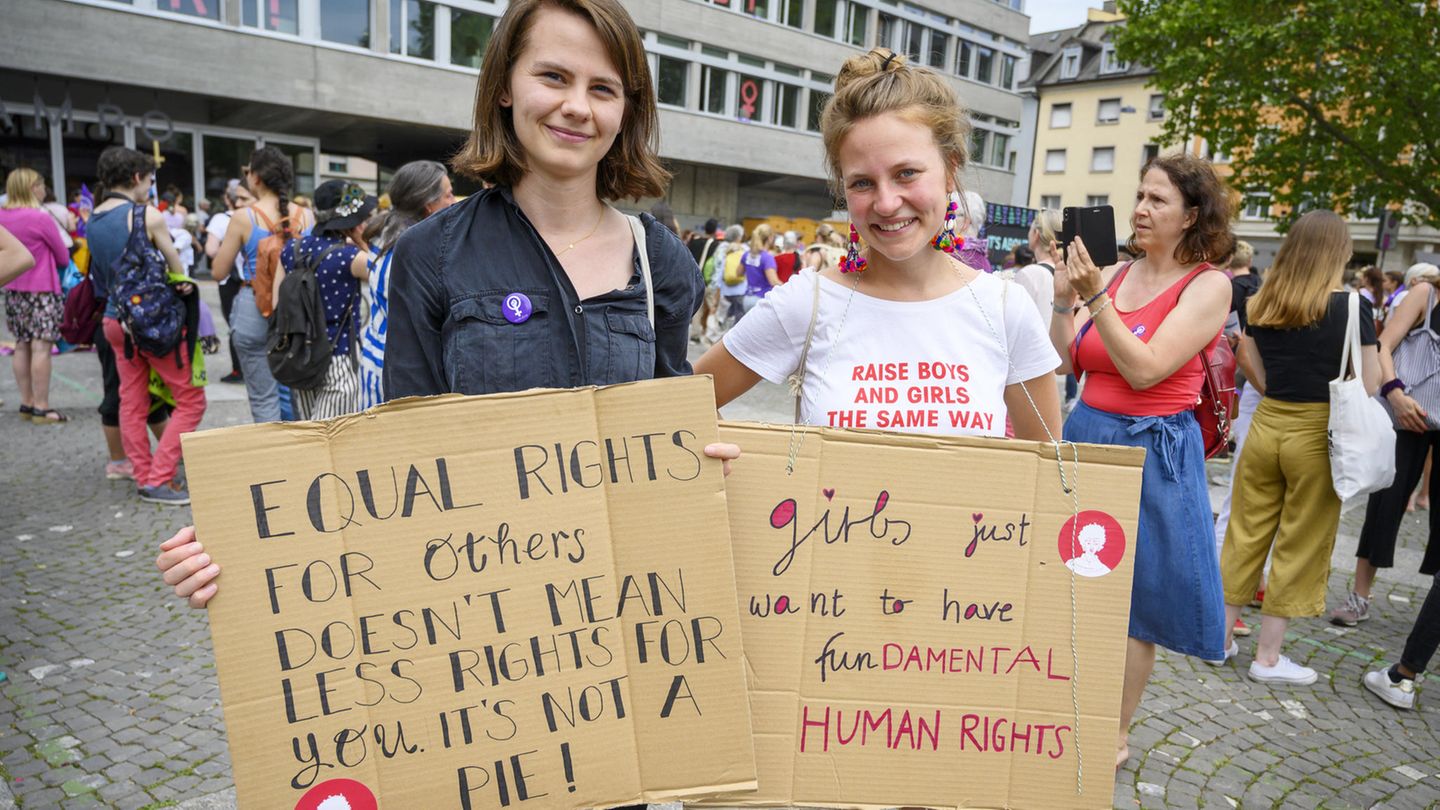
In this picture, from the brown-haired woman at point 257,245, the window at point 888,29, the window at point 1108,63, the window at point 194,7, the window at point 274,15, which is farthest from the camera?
the window at point 1108,63

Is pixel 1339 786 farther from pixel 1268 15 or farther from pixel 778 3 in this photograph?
pixel 778 3

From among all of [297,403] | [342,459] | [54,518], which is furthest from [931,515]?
[54,518]

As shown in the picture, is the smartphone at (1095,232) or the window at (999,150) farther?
the window at (999,150)

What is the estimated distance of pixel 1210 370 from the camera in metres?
3.33

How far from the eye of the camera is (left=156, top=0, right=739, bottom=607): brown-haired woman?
156 cm

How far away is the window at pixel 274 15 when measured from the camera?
21.2 metres

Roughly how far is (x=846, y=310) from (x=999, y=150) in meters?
42.2

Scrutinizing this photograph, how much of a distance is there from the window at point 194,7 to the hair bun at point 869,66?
77.3ft

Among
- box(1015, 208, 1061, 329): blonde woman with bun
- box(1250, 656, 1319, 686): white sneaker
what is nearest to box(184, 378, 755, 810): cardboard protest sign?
box(1250, 656, 1319, 686): white sneaker

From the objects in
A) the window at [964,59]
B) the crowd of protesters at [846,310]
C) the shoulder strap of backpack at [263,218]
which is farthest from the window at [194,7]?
the window at [964,59]

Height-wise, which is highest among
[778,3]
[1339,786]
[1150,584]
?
[778,3]

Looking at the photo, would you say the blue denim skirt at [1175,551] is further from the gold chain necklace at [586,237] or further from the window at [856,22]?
the window at [856,22]

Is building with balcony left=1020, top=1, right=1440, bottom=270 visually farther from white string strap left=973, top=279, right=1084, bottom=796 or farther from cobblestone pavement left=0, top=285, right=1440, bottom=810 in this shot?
white string strap left=973, top=279, right=1084, bottom=796

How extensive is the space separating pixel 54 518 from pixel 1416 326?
7896 mm
